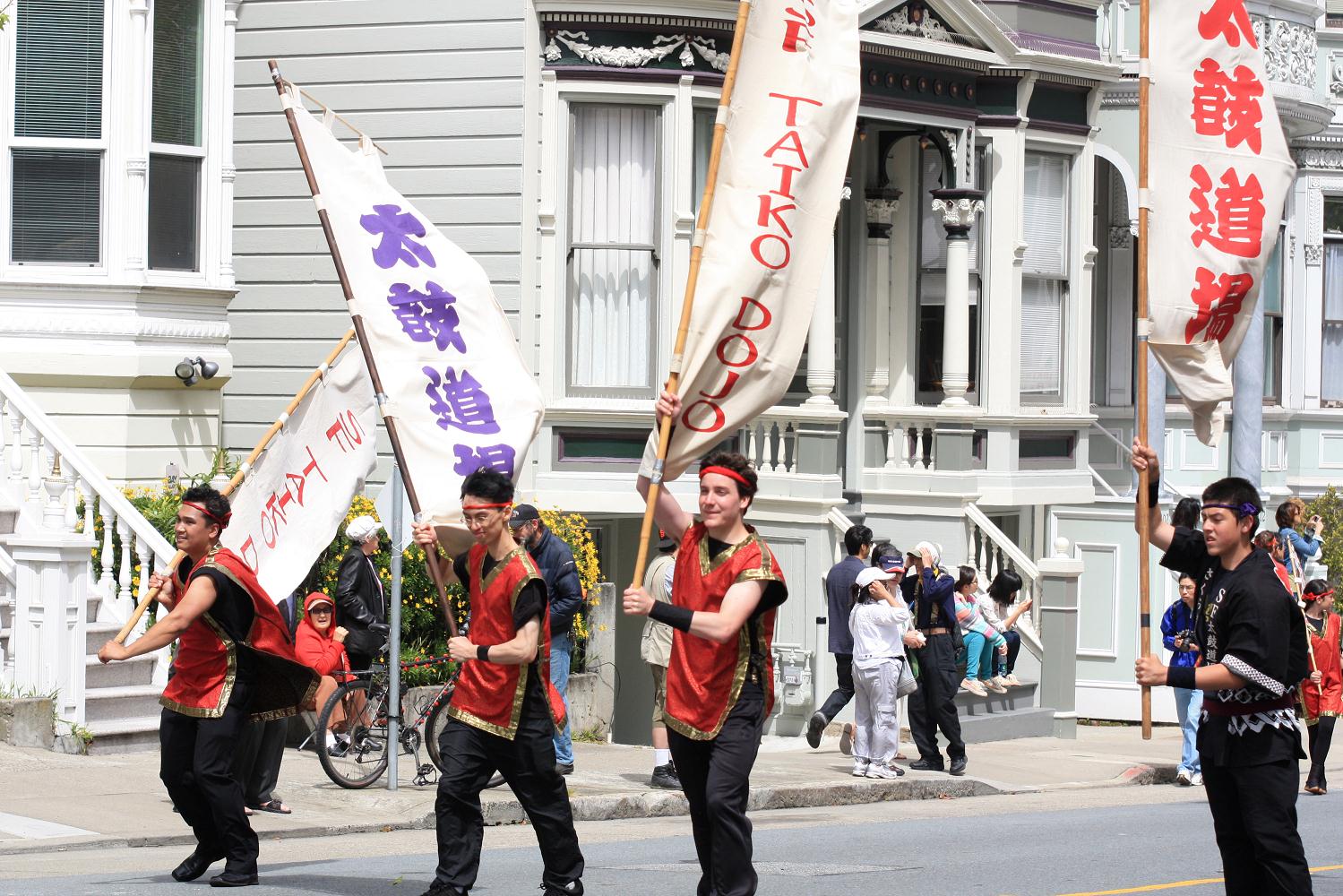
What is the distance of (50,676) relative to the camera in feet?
46.7

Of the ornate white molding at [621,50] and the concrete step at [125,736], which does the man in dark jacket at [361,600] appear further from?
the ornate white molding at [621,50]

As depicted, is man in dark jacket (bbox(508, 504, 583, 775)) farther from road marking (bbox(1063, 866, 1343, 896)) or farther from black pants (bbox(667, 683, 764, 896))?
black pants (bbox(667, 683, 764, 896))

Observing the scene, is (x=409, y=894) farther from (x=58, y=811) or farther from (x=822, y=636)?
(x=822, y=636)

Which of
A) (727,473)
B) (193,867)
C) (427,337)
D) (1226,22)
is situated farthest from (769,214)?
(193,867)

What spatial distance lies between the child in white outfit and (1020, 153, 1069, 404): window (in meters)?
7.17

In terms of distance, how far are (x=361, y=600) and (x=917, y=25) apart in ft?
29.6

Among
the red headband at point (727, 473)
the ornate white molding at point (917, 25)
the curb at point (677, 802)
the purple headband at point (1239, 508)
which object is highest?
the ornate white molding at point (917, 25)

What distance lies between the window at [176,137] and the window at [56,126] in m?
0.49

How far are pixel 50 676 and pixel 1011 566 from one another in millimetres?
9890

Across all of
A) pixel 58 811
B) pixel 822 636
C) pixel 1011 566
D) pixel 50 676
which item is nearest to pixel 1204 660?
pixel 58 811

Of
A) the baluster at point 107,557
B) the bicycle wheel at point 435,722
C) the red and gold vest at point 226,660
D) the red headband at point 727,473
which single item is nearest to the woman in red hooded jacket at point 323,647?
the bicycle wheel at point 435,722

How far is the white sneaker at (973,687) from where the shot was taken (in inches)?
759

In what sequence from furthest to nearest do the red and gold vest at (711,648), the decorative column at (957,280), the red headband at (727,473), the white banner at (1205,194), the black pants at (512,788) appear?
the decorative column at (957,280), the white banner at (1205,194), the black pants at (512,788), the red headband at (727,473), the red and gold vest at (711,648)

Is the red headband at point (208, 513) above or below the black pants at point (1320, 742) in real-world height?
above
